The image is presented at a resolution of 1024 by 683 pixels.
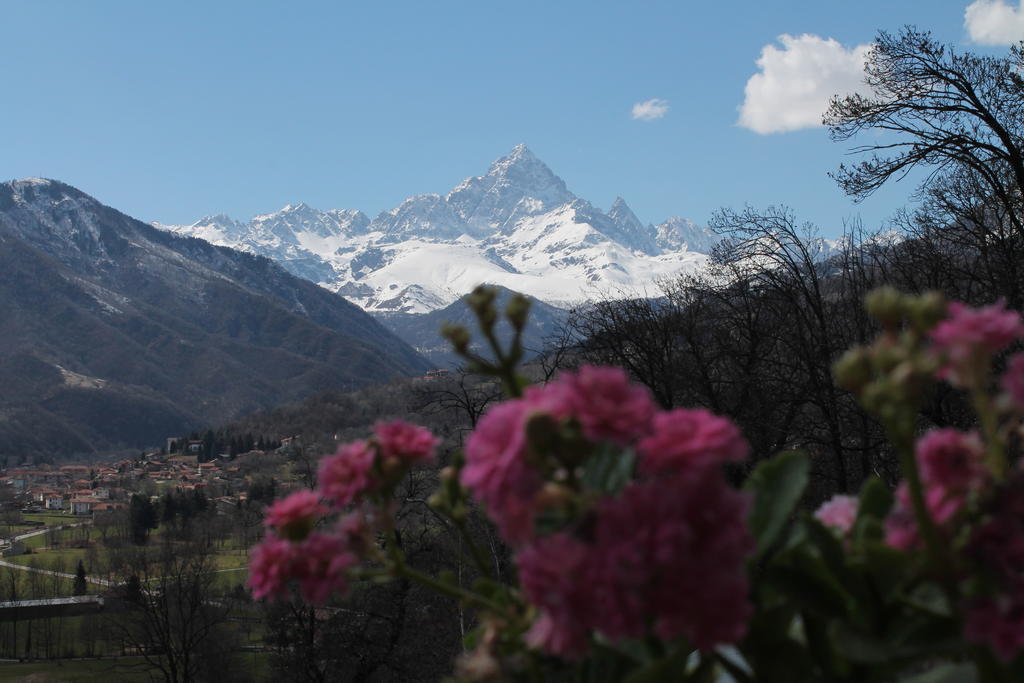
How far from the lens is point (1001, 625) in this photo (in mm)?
901

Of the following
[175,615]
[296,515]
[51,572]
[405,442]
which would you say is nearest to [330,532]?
[296,515]

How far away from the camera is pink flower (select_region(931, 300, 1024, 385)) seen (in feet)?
3.12

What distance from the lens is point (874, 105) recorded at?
1156 cm

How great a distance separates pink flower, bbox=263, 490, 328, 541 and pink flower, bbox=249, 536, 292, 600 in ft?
0.08

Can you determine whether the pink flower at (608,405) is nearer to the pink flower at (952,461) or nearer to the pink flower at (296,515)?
the pink flower at (952,461)

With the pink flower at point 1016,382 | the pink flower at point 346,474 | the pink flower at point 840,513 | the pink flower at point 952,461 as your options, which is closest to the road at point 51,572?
the pink flower at point 346,474

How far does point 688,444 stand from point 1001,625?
39 cm

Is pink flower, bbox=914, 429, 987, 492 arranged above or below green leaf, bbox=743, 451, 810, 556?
above

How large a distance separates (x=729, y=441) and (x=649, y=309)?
75.0 feet

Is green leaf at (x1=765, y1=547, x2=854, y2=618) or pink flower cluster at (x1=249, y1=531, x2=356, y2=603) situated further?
pink flower cluster at (x1=249, y1=531, x2=356, y2=603)

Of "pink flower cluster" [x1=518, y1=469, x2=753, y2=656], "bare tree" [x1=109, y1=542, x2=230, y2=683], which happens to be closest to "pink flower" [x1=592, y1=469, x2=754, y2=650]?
"pink flower cluster" [x1=518, y1=469, x2=753, y2=656]

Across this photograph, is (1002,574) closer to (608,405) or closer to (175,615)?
(608,405)

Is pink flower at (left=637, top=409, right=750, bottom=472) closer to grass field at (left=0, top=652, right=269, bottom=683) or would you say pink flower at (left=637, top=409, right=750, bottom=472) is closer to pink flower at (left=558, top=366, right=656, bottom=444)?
pink flower at (left=558, top=366, right=656, bottom=444)

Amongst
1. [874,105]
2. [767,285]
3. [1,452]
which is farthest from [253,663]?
[1,452]
